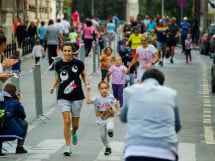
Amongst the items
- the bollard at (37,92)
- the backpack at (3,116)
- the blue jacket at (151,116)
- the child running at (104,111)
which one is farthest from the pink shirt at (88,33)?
the blue jacket at (151,116)

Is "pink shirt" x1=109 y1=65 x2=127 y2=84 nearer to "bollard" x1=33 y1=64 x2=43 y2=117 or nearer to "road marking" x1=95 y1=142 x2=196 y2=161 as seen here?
"bollard" x1=33 y1=64 x2=43 y2=117

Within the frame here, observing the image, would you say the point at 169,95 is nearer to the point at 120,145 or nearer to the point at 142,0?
the point at 120,145

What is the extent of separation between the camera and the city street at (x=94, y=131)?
15.1m

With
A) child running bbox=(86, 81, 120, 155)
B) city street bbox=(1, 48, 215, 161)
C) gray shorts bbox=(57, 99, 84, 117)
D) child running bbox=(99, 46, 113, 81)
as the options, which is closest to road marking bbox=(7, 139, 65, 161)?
city street bbox=(1, 48, 215, 161)

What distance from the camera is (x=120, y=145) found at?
16.3 meters

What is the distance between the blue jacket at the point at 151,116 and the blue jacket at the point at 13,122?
602 centimetres

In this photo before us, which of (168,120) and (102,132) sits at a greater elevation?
(168,120)

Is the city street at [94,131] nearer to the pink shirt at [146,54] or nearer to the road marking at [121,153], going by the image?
the road marking at [121,153]

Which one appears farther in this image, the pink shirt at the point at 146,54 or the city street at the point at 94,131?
the pink shirt at the point at 146,54

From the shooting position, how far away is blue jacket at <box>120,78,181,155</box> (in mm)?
8797

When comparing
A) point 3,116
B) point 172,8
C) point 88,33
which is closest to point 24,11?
point 88,33

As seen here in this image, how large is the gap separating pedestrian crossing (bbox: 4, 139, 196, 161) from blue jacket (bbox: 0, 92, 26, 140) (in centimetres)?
40

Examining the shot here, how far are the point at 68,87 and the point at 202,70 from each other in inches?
914

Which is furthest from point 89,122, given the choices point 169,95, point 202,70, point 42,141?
point 202,70
